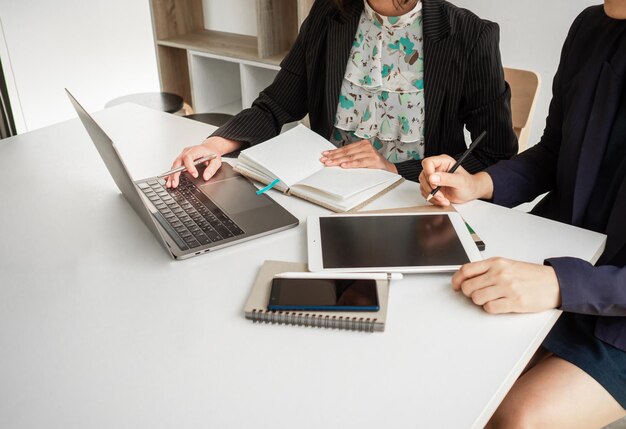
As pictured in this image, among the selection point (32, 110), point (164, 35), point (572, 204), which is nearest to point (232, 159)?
point (572, 204)

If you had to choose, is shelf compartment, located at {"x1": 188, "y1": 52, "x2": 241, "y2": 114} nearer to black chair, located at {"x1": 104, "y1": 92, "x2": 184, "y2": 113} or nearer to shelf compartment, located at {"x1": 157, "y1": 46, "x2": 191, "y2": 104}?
shelf compartment, located at {"x1": 157, "y1": 46, "x2": 191, "y2": 104}

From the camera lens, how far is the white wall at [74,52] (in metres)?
3.42

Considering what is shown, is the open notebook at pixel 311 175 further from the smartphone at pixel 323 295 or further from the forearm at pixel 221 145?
the smartphone at pixel 323 295

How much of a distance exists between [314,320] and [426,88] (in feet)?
2.86

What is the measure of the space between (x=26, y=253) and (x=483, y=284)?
2.56ft

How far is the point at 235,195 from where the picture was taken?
3.82 feet

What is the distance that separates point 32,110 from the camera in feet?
11.8

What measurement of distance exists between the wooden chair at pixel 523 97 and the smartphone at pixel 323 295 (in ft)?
3.67

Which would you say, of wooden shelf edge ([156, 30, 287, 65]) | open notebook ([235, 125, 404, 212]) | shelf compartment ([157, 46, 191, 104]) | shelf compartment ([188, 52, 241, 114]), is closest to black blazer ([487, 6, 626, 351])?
open notebook ([235, 125, 404, 212])

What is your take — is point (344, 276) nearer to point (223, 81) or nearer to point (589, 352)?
point (589, 352)

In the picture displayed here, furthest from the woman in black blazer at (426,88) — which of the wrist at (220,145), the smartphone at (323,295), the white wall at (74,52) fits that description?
the white wall at (74,52)

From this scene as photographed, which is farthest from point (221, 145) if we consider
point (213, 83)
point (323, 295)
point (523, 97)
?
point (213, 83)

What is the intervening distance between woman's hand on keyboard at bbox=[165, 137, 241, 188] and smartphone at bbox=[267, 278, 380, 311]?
1.43 feet

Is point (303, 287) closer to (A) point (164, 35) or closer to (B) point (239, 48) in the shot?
(B) point (239, 48)
